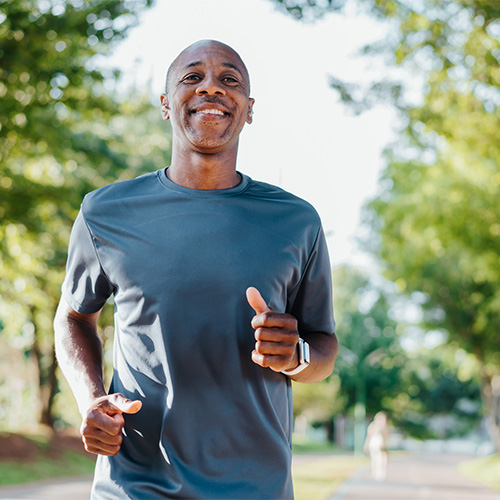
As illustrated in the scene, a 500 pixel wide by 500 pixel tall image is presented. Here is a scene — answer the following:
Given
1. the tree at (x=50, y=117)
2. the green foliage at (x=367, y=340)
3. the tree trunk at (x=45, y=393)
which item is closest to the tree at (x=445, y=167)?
the tree at (x=50, y=117)

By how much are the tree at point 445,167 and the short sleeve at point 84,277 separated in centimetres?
857

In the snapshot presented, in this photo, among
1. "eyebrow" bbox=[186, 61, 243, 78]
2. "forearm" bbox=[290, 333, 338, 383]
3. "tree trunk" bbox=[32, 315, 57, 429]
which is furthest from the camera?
"tree trunk" bbox=[32, 315, 57, 429]

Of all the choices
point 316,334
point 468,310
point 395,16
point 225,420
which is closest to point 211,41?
point 316,334

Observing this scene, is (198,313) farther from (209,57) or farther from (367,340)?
(367,340)

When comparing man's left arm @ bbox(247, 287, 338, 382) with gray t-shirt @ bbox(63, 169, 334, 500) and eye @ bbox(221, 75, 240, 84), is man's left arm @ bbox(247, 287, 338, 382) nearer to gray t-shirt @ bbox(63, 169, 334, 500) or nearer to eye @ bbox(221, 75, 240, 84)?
gray t-shirt @ bbox(63, 169, 334, 500)

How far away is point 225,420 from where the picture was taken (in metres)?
2.13

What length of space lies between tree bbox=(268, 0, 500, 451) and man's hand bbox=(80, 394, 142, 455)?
8.98 meters

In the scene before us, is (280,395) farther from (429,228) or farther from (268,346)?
(429,228)

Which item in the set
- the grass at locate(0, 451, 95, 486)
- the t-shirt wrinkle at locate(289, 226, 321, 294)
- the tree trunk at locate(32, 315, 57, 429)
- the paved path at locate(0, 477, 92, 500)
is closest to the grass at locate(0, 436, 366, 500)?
the grass at locate(0, 451, 95, 486)

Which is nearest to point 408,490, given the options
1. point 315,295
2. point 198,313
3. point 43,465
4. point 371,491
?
point 371,491

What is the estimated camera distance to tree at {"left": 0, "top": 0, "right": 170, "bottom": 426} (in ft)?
38.4

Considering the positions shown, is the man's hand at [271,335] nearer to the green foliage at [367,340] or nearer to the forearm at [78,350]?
the forearm at [78,350]

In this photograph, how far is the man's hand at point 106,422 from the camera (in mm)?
2055

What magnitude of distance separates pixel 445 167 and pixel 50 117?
34.4 ft
